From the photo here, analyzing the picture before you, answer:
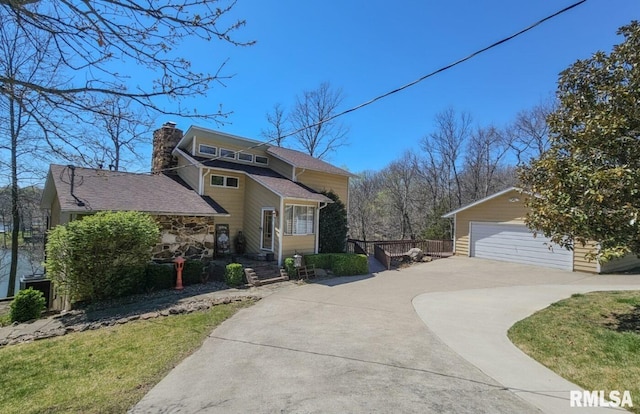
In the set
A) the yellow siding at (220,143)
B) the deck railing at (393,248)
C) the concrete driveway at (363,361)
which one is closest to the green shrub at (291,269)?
the concrete driveway at (363,361)

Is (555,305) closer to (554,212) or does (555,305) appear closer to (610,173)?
(554,212)

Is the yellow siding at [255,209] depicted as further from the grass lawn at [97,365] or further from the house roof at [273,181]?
the grass lawn at [97,365]

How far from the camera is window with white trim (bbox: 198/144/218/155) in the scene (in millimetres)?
15891

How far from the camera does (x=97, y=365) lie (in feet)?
17.1

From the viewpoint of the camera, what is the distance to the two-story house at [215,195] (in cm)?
1259

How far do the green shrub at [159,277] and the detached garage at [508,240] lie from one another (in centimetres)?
1495

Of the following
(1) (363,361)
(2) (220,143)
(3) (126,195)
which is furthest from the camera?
(2) (220,143)

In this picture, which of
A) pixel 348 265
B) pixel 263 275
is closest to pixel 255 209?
pixel 263 275

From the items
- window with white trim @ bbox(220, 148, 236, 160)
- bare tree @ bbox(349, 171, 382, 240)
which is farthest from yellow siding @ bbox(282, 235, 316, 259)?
→ bare tree @ bbox(349, 171, 382, 240)

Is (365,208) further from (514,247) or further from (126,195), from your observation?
(126,195)

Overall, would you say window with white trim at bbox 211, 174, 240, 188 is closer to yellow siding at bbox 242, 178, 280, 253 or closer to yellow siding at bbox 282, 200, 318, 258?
yellow siding at bbox 242, 178, 280, 253

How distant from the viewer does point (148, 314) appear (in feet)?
26.8

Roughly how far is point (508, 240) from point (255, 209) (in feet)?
43.5

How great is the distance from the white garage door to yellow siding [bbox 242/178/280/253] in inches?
476
